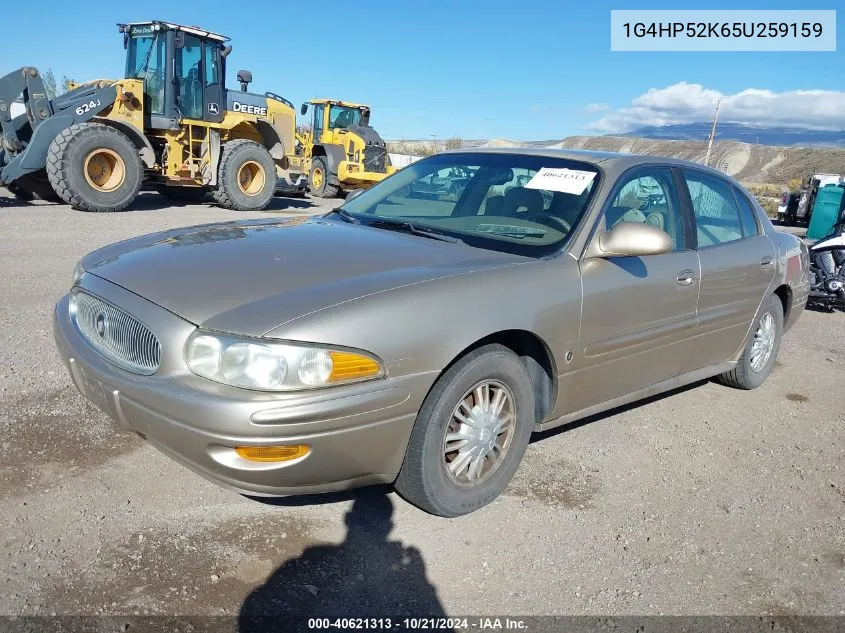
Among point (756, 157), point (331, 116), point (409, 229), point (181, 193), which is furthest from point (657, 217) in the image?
point (756, 157)

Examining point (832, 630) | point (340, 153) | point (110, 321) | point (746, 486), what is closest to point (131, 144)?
point (340, 153)

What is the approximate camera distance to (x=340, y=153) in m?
19.7

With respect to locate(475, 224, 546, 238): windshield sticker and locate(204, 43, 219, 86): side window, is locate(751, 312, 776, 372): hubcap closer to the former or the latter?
locate(475, 224, 546, 238): windshield sticker

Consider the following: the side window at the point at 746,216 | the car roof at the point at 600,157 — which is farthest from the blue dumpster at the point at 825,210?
the car roof at the point at 600,157

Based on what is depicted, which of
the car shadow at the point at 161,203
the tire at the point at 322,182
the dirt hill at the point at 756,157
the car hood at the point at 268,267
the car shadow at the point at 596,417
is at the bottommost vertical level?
the car shadow at the point at 596,417

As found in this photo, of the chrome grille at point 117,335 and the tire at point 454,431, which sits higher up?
the chrome grille at point 117,335

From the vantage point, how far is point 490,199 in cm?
384

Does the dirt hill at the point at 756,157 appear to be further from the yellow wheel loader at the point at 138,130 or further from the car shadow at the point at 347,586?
the car shadow at the point at 347,586

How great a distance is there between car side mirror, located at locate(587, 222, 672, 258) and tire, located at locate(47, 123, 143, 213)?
1068 cm

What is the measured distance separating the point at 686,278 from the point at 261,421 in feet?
8.32

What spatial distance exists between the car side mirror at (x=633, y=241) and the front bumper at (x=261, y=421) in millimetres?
1230

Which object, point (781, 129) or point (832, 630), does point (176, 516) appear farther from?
point (781, 129)

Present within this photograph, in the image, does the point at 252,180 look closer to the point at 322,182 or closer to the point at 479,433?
the point at 322,182

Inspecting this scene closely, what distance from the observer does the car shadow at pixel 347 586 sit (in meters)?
2.28
